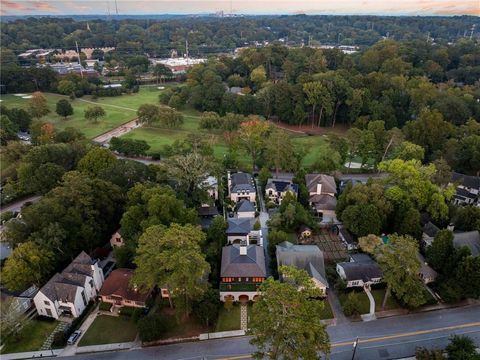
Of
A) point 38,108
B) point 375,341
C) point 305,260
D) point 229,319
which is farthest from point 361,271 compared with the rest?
point 38,108

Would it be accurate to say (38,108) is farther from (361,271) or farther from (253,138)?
(361,271)

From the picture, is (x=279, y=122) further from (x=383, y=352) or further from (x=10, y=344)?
(x=10, y=344)

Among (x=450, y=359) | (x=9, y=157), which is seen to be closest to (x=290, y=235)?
(x=450, y=359)

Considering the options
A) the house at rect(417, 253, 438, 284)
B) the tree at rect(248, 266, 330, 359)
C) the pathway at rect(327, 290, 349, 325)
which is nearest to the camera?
the tree at rect(248, 266, 330, 359)

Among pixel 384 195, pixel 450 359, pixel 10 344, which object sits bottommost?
pixel 10 344

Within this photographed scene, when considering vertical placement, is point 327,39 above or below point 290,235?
above

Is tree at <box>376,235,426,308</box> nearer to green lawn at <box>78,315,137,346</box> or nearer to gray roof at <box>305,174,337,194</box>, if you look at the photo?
gray roof at <box>305,174,337,194</box>

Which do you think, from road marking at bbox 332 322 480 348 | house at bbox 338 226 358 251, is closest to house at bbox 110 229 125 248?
road marking at bbox 332 322 480 348
